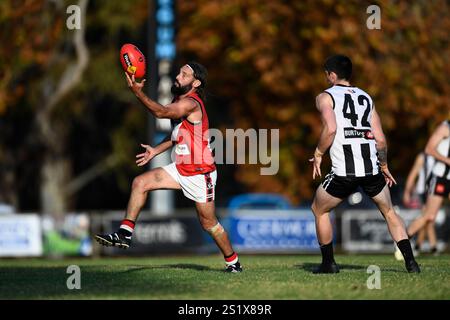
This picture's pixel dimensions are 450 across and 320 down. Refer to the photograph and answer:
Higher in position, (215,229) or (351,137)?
(351,137)

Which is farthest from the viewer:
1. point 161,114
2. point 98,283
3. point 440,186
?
point 440,186

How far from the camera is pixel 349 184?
11836mm

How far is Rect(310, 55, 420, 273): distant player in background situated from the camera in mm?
11734

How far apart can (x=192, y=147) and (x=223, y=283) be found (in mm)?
1794

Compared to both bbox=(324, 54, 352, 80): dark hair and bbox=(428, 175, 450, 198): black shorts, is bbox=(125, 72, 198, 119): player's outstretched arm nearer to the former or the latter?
Answer: bbox=(324, 54, 352, 80): dark hair

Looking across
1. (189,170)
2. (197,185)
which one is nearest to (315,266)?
(197,185)

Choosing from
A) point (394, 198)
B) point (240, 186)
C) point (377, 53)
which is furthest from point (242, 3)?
point (240, 186)

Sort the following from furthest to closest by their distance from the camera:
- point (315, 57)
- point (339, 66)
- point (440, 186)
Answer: point (315, 57) < point (440, 186) < point (339, 66)

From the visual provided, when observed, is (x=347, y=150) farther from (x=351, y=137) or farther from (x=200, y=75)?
(x=200, y=75)

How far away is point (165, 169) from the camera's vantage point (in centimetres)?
1236

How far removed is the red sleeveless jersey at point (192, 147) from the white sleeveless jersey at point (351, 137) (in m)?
1.42

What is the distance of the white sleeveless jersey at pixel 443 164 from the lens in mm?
16562

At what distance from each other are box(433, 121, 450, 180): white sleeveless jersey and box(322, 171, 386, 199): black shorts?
4.74 meters

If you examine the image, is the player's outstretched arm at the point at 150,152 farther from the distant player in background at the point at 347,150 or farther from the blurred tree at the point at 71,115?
the blurred tree at the point at 71,115
